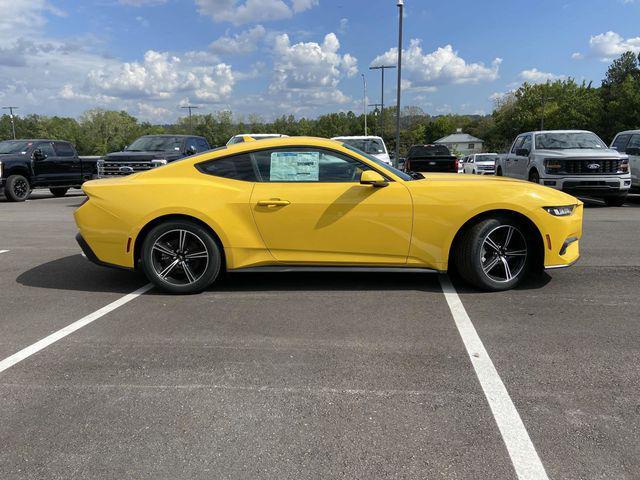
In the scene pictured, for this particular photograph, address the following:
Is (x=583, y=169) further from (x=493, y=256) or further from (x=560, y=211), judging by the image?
(x=493, y=256)

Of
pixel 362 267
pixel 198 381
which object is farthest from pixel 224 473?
pixel 362 267

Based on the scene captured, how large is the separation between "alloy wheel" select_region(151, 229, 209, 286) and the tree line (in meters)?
53.8

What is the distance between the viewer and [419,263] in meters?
4.94

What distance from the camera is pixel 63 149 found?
16.4m

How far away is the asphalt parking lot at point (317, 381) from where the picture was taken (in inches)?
96.0

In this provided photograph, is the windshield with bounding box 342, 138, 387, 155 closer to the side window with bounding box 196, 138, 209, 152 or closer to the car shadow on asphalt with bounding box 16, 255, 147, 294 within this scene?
the side window with bounding box 196, 138, 209, 152

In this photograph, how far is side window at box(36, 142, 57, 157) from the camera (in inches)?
617

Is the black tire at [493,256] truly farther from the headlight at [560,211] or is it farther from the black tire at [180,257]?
the black tire at [180,257]

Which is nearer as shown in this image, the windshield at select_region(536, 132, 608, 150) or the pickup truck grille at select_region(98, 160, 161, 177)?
the windshield at select_region(536, 132, 608, 150)

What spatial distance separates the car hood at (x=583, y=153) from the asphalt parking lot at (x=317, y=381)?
23.1 ft

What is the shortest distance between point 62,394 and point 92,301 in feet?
6.50

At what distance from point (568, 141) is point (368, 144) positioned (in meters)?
5.34

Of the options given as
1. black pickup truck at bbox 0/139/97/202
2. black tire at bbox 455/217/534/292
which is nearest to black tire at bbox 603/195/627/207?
black tire at bbox 455/217/534/292

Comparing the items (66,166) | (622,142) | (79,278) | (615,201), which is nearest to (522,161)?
(615,201)
